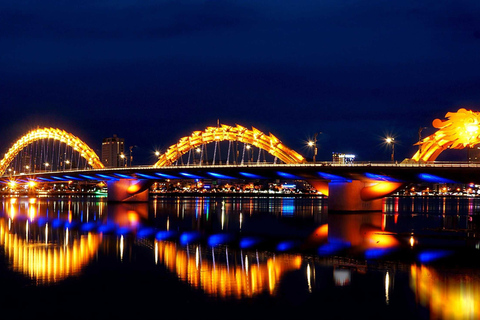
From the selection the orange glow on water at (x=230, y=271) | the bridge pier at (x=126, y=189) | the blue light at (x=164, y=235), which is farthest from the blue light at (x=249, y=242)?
the bridge pier at (x=126, y=189)

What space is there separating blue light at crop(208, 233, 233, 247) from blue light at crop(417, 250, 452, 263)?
1199cm

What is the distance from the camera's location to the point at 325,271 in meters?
25.1

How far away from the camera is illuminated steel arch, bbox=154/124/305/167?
81.9 metres

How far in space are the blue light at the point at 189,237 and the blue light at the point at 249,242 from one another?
10.9 ft

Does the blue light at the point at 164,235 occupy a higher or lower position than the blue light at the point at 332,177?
lower

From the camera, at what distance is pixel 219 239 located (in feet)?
126

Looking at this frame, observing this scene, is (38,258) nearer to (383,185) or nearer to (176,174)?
(383,185)

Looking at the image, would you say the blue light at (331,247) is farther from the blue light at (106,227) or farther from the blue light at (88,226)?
the blue light at (88,226)

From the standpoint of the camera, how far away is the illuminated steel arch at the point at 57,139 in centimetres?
11262

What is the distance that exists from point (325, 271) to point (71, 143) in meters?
102

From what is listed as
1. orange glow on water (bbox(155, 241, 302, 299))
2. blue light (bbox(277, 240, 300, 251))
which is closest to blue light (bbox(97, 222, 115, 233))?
orange glow on water (bbox(155, 241, 302, 299))

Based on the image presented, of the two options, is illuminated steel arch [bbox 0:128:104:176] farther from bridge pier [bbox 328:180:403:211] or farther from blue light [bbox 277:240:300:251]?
blue light [bbox 277:240:300:251]

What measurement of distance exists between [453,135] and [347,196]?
534 inches

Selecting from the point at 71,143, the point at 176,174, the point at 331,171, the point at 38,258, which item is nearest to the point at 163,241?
the point at 38,258
